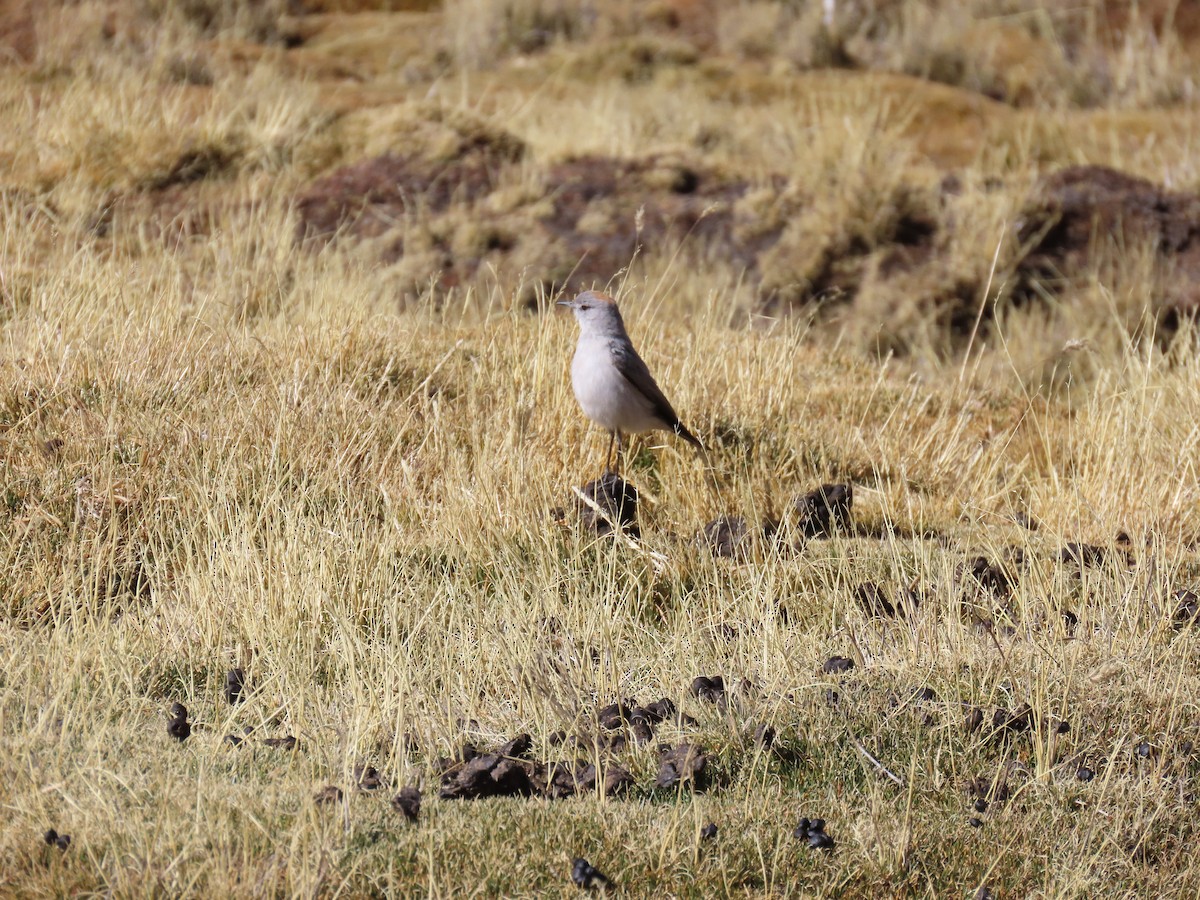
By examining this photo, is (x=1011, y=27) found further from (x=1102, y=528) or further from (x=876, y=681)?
(x=876, y=681)

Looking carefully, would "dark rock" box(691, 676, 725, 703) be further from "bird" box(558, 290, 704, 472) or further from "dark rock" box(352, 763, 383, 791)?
"bird" box(558, 290, 704, 472)

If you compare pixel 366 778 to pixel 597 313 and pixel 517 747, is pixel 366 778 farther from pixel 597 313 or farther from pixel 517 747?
pixel 597 313

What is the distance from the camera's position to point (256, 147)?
35.6 feet

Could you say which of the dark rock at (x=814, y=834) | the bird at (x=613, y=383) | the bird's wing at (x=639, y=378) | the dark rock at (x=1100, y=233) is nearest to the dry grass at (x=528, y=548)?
the dark rock at (x=814, y=834)

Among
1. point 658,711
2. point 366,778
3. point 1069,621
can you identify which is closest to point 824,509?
point 1069,621

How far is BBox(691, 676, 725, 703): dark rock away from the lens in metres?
4.02

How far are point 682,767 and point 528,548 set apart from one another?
1879 millimetres

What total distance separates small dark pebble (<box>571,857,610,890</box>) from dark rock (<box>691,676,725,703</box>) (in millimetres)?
1018

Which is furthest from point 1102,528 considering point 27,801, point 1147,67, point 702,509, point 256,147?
point 1147,67

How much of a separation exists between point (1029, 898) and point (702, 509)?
2.90m

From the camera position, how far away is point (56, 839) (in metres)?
2.97

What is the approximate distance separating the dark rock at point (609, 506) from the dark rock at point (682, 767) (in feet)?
5.18

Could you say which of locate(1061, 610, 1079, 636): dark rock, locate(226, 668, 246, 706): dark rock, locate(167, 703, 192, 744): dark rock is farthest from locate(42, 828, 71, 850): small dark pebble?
locate(1061, 610, 1079, 636): dark rock

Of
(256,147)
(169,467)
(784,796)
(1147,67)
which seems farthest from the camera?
(1147,67)
